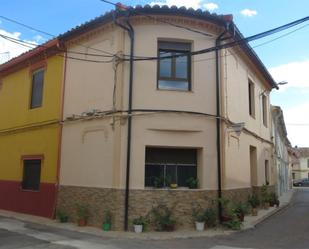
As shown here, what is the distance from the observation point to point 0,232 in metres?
11.9

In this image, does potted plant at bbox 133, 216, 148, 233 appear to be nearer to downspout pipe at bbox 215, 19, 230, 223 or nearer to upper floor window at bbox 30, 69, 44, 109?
downspout pipe at bbox 215, 19, 230, 223

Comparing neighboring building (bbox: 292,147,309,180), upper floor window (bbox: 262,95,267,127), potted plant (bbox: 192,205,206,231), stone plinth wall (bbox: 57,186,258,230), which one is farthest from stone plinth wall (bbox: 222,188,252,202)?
neighboring building (bbox: 292,147,309,180)

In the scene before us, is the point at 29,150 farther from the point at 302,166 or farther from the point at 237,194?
the point at 302,166

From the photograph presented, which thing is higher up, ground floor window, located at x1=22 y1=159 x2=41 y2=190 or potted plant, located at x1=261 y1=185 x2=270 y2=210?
ground floor window, located at x1=22 y1=159 x2=41 y2=190

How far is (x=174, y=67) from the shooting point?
13.7 meters

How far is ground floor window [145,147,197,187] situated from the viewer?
13047mm

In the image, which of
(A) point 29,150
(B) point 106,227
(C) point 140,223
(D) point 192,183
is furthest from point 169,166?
(A) point 29,150

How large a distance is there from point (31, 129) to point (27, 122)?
549mm

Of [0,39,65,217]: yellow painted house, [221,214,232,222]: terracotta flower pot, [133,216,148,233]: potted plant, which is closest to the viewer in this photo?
[133,216,148,233]: potted plant

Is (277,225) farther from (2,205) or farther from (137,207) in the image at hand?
(2,205)

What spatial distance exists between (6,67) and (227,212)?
12350 millimetres

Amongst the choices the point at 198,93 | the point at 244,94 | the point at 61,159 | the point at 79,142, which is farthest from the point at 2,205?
the point at 244,94

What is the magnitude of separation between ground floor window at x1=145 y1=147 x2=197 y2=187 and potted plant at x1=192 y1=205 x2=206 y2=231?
0.95m

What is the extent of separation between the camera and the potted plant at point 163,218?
12133 millimetres
